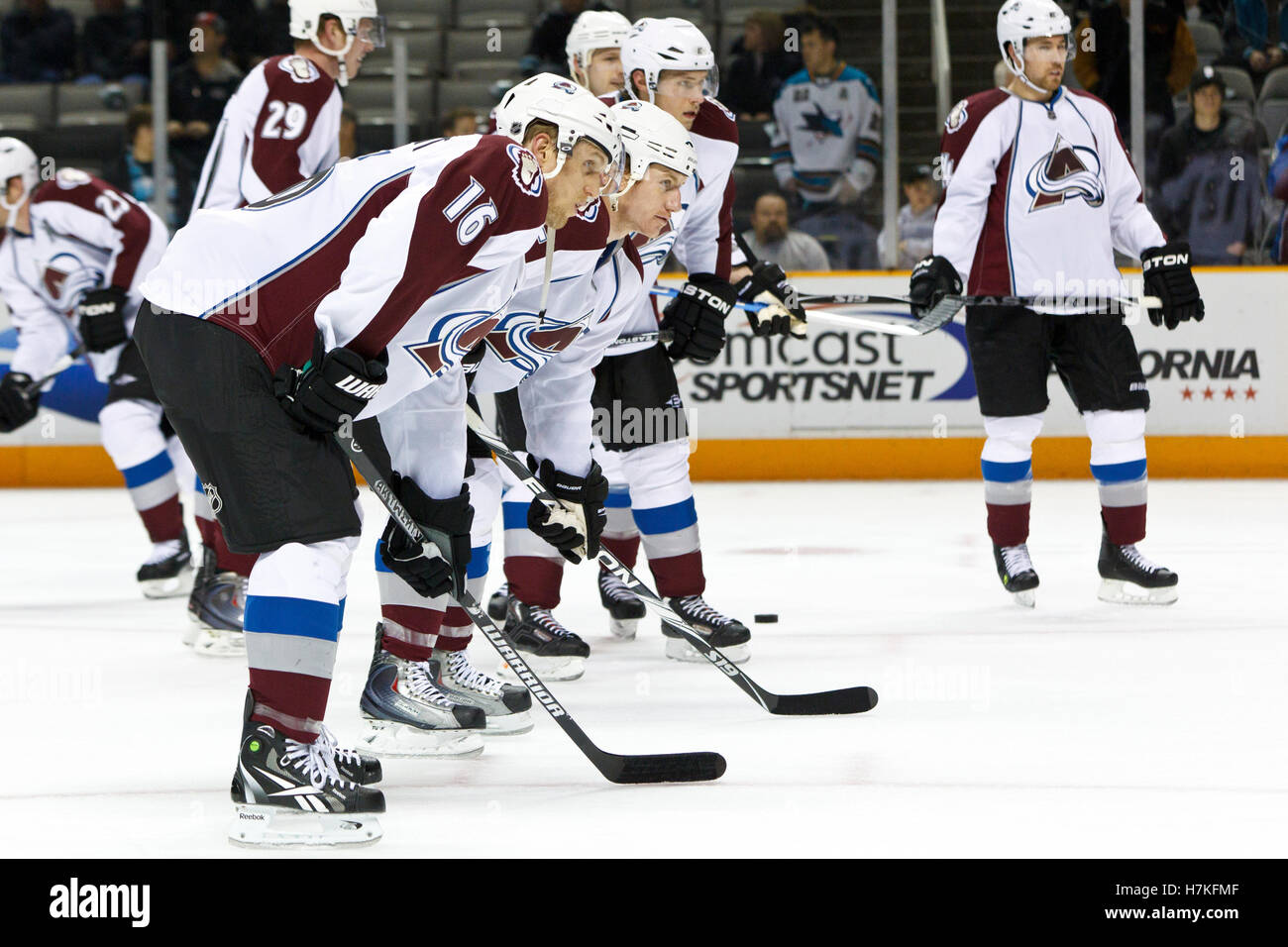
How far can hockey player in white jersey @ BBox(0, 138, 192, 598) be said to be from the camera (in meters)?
4.48

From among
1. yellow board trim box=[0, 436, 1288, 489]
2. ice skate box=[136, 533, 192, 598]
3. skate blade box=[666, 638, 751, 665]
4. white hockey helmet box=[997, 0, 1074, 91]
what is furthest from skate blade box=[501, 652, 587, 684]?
yellow board trim box=[0, 436, 1288, 489]

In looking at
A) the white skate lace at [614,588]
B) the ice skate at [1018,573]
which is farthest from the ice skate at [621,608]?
the ice skate at [1018,573]

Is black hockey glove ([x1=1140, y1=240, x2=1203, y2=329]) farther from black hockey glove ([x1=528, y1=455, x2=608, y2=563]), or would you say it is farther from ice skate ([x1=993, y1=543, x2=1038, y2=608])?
black hockey glove ([x1=528, y1=455, x2=608, y2=563])

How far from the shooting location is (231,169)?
407 cm

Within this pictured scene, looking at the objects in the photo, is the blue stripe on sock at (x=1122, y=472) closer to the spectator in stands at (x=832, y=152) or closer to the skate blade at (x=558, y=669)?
the skate blade at (x=558, y=669)

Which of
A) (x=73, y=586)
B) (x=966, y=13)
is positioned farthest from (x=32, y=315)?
(x=966, y=13)

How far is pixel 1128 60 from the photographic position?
684 cm

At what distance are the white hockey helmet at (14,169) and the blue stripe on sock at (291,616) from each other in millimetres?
2998

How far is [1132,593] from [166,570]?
242 cm

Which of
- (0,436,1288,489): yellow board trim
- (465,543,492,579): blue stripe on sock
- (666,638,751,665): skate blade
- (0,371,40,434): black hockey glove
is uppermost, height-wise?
(0,371,40,434): black hockey glove

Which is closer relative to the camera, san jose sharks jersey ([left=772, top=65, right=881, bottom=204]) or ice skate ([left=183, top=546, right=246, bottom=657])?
ice skate ([left=183, top=546, right=246, bottom=657])

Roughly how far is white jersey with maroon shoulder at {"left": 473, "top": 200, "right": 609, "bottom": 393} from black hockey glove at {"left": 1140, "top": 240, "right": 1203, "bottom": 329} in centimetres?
193

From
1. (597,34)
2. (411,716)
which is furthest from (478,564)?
(597,34)

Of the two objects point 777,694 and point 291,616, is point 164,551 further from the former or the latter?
point 291,616
